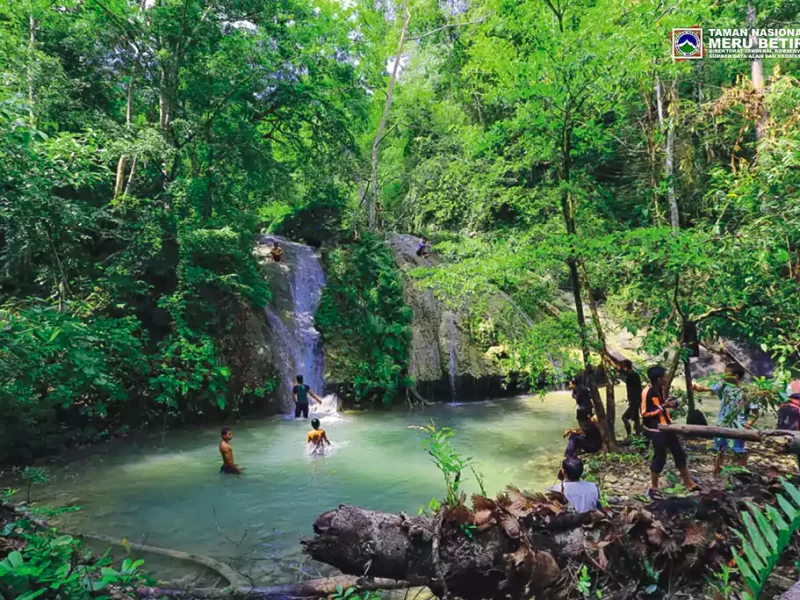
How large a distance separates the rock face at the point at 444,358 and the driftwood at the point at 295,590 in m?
10.9

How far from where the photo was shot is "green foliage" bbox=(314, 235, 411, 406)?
13.5 metres

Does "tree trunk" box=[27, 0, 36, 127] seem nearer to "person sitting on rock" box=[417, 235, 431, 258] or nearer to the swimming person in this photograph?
the swimming person

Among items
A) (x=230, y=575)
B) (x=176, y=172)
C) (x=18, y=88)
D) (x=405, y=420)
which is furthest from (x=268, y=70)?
(x=230, y=575)

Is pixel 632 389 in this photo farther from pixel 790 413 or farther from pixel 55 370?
pixel 55 370

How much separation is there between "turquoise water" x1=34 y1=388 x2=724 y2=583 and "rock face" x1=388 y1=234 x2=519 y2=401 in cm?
233

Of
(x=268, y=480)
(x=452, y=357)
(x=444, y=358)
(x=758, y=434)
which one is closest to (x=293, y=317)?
(x=444, y=358)

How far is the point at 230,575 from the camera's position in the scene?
4102 millimetres

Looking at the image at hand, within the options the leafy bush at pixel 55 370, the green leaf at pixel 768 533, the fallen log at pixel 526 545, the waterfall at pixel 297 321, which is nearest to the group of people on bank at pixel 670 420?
the fallen log at pixel 526 545

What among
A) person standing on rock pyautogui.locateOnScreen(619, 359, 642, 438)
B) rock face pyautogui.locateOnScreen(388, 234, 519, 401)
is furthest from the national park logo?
rock face pyautogui.locateOnScreen(388, 234, 519, 401)

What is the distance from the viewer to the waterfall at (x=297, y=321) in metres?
13.2

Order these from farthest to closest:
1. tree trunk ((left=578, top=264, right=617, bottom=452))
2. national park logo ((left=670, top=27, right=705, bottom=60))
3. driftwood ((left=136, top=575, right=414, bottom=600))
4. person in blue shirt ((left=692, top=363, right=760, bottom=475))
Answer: national park logo ((left=670, top=27, right=705, bottom=60)), tree trunk ((left=578, top=264, right=617, bottom=452)), person in blue shirt ((left=692, top=363, right=760, bottom=475)), driftwood ((left=136, top=575, right=414, bottom=600))

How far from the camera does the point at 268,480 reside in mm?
7754

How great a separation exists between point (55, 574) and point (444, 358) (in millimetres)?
12319

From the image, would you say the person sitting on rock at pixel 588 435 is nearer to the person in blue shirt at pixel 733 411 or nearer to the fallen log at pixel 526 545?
the person in blue shirt at pixel 733 411
